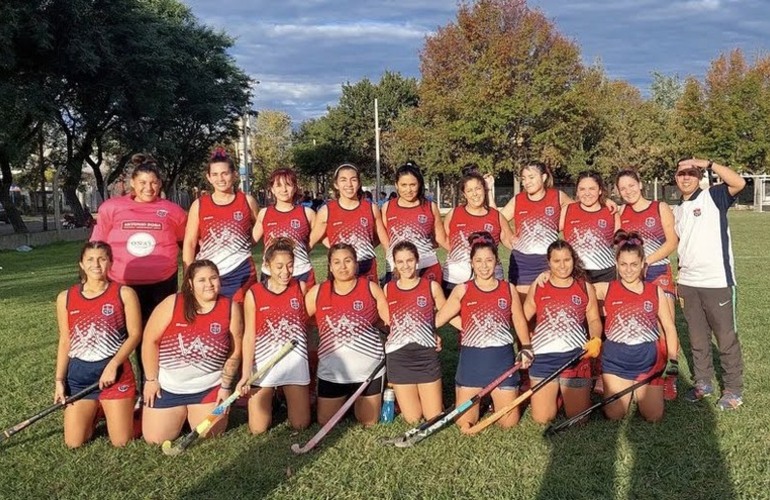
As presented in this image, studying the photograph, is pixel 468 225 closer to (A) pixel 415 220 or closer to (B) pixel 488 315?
(A) pixel 415 220

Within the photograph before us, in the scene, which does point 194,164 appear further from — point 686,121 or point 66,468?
point 66,468

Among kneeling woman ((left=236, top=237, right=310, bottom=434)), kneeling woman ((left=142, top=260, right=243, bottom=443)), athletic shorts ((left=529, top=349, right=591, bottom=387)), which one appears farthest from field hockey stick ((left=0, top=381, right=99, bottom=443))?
athletic shorts ((left=529, top=349, right=591, bottom=387))

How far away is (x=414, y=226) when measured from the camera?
5613 millimetres

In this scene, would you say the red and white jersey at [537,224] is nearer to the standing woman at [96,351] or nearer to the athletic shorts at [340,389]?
the athletic shorts at [340,389]

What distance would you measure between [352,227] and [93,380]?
2150 mm

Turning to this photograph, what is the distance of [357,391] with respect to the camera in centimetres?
488

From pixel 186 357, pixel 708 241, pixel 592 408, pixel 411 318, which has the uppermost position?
pixel 708 241

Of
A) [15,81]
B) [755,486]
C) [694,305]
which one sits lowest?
[755,486]

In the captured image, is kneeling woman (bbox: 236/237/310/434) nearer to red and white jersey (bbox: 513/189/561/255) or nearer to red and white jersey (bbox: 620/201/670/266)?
red and white jersey (bbox: 513/189/561/255)

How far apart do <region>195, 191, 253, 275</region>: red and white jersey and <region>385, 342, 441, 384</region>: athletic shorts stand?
4.63 ft

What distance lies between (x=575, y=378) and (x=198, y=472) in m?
2.62

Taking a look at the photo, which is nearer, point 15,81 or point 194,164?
point 15,81

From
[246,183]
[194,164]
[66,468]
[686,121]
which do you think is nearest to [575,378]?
[66,468]

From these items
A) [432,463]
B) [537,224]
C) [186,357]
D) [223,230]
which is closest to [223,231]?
[223,230]
